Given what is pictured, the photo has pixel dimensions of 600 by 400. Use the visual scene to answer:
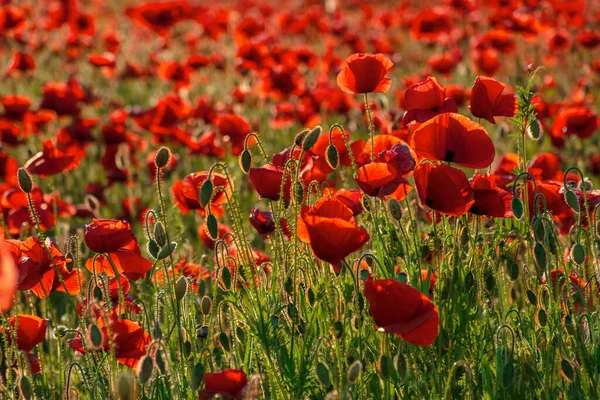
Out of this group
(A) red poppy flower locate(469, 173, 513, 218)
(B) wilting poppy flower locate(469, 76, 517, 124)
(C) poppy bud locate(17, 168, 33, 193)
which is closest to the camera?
(A) red poppy flower locate(469, 173, 513, 218)

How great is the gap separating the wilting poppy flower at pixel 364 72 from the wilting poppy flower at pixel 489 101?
251 mm

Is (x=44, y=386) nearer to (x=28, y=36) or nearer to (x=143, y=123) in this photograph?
(x=143, y=123)

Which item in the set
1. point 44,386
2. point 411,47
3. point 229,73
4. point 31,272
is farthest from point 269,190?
point 411,47

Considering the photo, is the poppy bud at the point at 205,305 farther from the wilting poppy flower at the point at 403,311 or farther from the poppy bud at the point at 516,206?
the poppy bud at the point at 516,206

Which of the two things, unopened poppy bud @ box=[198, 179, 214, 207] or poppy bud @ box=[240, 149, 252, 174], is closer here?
unopened poppy bud @ box=[198, 179, 214, 207]

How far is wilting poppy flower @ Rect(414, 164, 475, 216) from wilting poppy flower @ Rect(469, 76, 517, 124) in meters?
0.46

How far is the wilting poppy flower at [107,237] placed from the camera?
2.33 metres

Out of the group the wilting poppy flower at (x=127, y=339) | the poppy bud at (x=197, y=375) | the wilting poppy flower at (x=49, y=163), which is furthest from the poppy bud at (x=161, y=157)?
the wilting poppy flower at (x=49, y=163)

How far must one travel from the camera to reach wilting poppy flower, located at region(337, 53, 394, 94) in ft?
8.79

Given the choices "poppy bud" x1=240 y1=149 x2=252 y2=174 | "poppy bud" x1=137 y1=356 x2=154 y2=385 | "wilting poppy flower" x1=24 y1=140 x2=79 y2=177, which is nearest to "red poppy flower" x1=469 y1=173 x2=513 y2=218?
"poppy bud" x1=240 y1=149 x2=252 y2=174

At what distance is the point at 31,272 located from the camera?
7.60 feet

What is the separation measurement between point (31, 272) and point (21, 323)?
0.48 feet

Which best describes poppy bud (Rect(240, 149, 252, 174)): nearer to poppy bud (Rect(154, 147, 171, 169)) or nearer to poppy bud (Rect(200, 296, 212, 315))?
poppy bud (Rect(154, 147, 171, 169))

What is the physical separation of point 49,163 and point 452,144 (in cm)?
193
